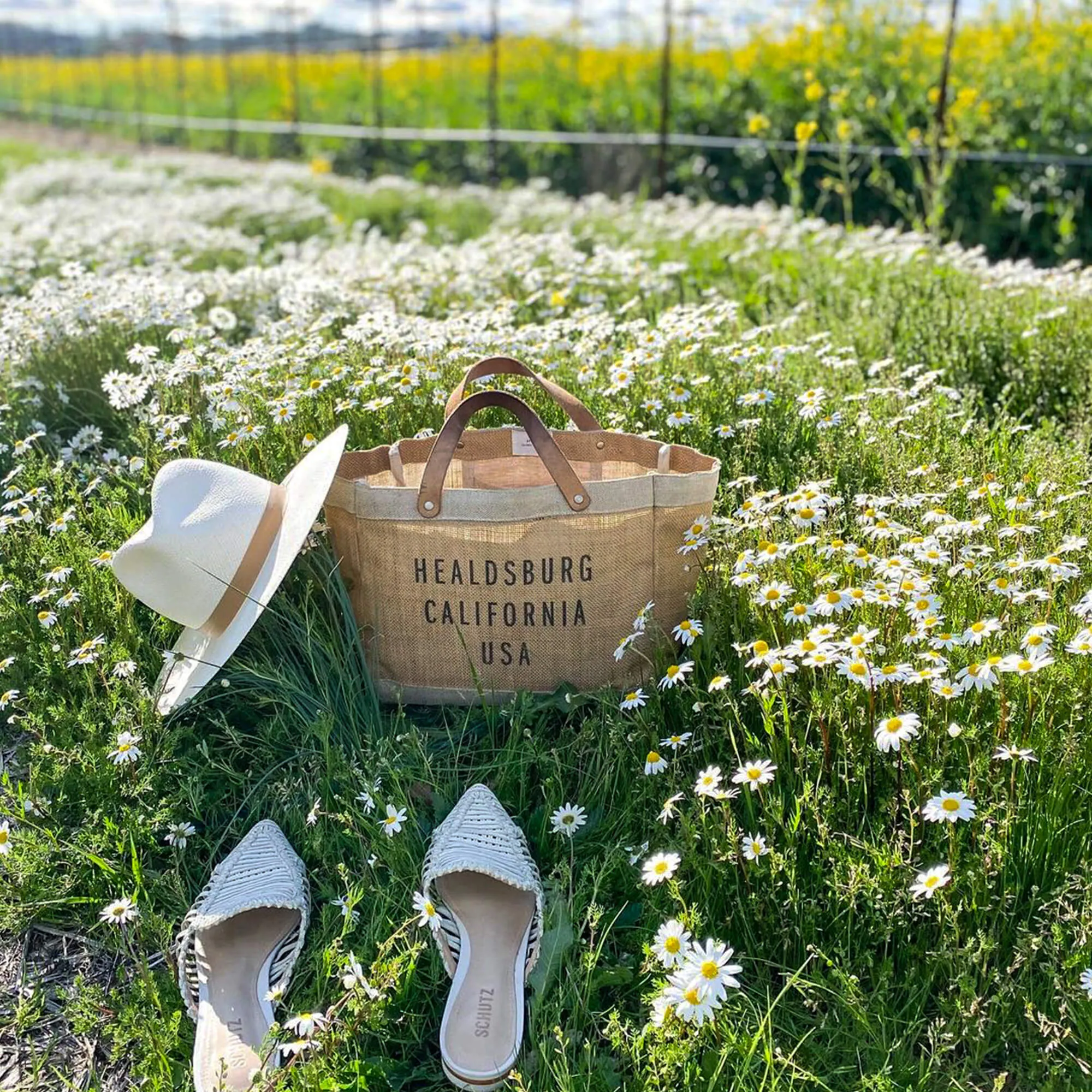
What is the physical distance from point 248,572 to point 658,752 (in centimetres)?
99

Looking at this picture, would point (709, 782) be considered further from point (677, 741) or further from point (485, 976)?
point (485, 976)

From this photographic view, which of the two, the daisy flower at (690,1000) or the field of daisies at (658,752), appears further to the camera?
the field of daisies at (658,752)

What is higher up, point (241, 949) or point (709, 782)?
point (709, 782)

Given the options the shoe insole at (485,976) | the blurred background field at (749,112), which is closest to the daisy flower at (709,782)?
the shoe insole at (485,976)

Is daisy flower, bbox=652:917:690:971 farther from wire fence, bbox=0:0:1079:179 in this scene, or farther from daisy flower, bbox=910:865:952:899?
wire fence, bbox=0:0:1079:179

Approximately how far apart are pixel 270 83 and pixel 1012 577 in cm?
2292

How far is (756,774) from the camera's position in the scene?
81.0 inches

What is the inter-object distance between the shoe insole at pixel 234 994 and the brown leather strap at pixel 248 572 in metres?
0.66

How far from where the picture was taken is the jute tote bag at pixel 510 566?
2508 millimetres

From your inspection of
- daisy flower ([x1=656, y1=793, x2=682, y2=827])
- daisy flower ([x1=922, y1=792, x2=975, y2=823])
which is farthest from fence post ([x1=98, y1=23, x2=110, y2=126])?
daisy flower ([x1=922, y1=792, x2=975, y2=823])

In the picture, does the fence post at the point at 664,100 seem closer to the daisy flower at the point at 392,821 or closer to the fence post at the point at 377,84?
the fence post at the point at 377,84

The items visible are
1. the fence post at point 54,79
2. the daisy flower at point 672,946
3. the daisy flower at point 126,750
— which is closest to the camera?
the daisy flower at point 672,946

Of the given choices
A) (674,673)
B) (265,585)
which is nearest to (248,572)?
(265,585)

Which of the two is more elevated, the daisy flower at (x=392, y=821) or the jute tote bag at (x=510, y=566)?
the jute tote bag at (x=510, y=566)
